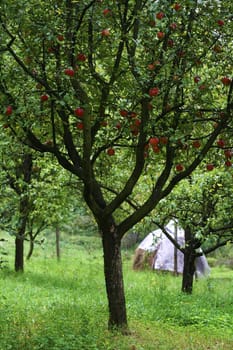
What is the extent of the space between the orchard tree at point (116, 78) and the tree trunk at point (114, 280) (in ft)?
0.05

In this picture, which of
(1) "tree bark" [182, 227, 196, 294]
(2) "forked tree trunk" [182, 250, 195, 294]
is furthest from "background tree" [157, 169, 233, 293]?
(2) "forked tree trunk" [182, 250, 195, 294]

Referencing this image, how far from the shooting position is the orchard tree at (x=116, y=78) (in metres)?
5.89

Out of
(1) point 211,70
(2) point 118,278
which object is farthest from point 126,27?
(2) point 118,278

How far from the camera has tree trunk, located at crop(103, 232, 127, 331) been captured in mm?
7484

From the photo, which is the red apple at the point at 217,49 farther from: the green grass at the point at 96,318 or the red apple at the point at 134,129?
the green grass at the point at 96,318

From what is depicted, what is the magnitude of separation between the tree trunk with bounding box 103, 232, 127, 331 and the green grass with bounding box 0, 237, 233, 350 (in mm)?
284

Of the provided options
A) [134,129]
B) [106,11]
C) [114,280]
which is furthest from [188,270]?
[106,11]

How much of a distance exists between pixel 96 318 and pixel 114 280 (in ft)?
4.55

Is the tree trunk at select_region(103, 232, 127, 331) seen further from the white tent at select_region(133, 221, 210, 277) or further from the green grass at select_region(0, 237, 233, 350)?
the white tent at select_region(133, 221, 210, 277)

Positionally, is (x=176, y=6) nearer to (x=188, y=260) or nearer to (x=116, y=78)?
(x=116, y=78)

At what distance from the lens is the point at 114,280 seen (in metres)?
7.46

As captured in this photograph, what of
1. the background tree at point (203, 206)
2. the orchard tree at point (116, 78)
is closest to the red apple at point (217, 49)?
the orchard tree at point (116, 78)

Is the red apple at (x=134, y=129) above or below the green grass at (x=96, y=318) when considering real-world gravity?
above

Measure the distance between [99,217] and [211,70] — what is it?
288 cm
